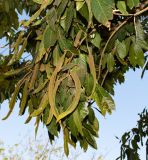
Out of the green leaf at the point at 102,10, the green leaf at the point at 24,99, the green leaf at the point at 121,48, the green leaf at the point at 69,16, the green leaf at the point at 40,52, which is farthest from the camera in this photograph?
the green leaf at the point at 121,48

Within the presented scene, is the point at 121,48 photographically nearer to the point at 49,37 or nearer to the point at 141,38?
the point at 141,38

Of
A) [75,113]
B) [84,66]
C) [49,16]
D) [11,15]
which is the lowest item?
[75,113]

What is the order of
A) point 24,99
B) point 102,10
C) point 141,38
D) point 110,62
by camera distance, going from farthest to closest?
point 110,62 < point 141,38 < point 24,99 < point 102,10

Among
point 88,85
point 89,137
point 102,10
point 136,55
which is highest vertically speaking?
point 136,55

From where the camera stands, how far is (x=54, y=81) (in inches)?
50.3

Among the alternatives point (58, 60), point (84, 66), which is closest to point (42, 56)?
point (58, 60)

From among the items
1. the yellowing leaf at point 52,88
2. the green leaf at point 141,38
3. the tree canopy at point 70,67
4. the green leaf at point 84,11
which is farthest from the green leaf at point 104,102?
the green leaf at point 141,38

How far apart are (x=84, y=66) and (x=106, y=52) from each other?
21.1 inches

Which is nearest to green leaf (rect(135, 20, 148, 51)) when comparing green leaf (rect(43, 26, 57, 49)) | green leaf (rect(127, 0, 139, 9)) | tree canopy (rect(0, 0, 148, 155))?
tree canopy (rect(0, 0, 148, 155))

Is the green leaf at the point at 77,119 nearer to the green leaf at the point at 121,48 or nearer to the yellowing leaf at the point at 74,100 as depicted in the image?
the yellowing leaf at the point at 74,100

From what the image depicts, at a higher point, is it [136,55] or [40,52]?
[136,55]

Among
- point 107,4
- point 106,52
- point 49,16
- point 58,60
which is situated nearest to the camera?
point 107,4

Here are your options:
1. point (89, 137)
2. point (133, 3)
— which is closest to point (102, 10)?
point (133, 3)

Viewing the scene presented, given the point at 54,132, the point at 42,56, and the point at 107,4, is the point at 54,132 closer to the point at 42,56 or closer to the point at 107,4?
the point at 42,56
